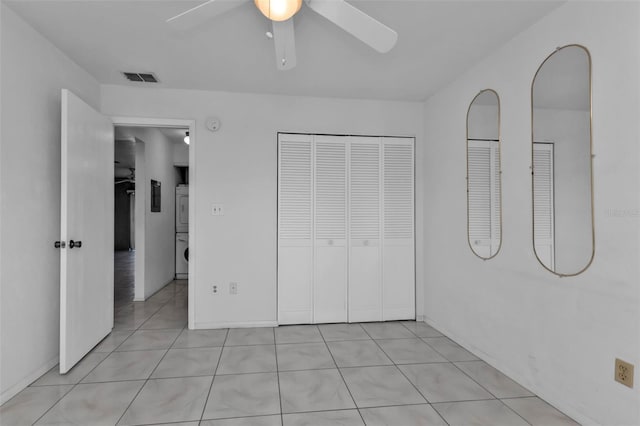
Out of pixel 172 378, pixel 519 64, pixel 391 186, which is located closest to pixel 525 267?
pixel 519 64

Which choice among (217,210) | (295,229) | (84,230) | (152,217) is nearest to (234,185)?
(217,210)

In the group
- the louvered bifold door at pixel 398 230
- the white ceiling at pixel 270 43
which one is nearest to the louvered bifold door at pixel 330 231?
the louvered bifold door at pixel 398 230

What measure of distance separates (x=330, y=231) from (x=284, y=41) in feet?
7.00

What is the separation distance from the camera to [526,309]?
238 centimetres

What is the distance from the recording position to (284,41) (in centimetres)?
204

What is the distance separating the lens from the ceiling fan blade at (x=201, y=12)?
173 centimetres

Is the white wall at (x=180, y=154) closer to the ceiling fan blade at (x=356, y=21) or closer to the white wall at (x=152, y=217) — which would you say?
the white wall at (x=152, y=217)

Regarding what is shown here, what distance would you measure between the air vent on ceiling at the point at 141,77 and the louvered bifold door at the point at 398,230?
2391mm

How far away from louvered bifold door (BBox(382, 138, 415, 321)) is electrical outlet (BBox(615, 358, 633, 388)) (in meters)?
2.18

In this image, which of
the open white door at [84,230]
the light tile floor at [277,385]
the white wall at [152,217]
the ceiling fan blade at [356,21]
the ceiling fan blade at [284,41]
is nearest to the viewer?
the ceiling fan blade at [356,21]

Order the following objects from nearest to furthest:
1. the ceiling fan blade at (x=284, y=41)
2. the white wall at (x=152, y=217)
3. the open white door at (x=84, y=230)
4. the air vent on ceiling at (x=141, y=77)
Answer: the ceiling fan blade at (x=284, y=41), the open white door at (x=84, y=230), the air vent on ceiling at (x=141, y=77), the white wall at (x=152, y=217)

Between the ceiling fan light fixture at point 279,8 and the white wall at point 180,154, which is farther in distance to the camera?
the white wall at point 180,154

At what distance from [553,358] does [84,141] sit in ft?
12.3

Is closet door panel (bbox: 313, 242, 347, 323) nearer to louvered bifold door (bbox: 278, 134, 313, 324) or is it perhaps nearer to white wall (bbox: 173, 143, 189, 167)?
louvered bifold door (bbox: 278, 134, 313, 324)
